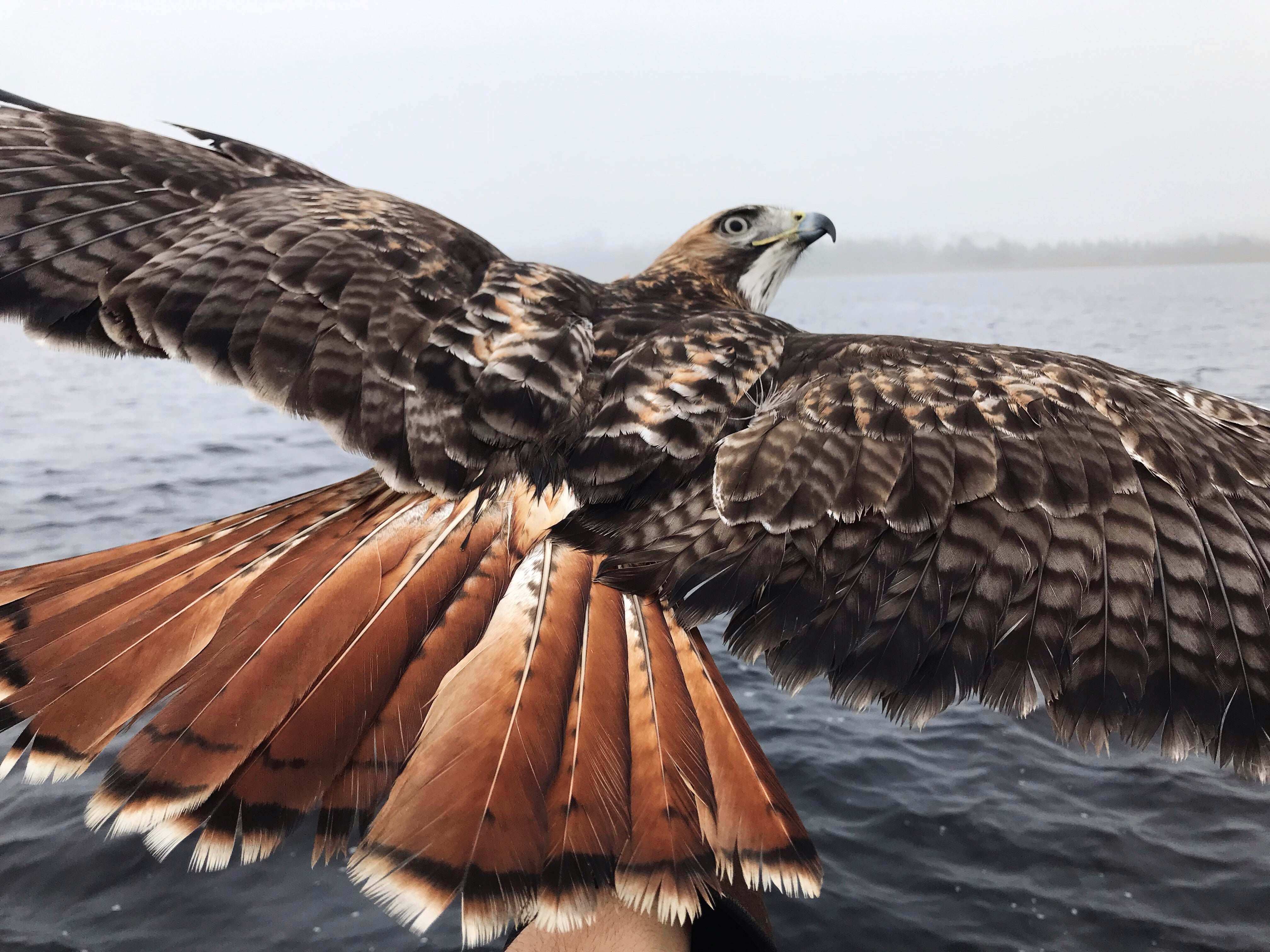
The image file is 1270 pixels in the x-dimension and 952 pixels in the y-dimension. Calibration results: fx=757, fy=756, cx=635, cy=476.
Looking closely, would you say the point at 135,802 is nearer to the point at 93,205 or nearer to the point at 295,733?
the point at 295,733

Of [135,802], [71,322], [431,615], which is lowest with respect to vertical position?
[135,802]

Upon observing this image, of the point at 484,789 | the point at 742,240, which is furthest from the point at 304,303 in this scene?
the point at 742,240

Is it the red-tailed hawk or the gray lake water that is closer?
the red-tailed hawk

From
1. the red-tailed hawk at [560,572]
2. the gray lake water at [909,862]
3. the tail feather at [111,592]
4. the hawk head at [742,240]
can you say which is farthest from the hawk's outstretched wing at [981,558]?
the hawk head at [742,240]

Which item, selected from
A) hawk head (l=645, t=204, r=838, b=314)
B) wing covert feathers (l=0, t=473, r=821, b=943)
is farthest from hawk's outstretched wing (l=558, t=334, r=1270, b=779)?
hawk head (l=645, t=204, r=838, b=314)

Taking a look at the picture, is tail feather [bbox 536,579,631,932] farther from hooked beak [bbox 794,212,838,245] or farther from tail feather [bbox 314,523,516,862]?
hooked beak [bbox 794,212,838,245]

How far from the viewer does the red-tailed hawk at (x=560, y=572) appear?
889mm

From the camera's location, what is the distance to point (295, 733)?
36.5 inches

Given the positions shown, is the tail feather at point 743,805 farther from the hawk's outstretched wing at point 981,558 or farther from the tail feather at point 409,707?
the tail feather at point 409,707

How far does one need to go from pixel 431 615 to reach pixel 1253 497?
1202 millimetres

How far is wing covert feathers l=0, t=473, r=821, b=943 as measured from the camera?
842 millimetres

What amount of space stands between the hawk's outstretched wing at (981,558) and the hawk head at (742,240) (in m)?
1.95

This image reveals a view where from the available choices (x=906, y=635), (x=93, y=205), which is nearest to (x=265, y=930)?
(x=93, y=205)

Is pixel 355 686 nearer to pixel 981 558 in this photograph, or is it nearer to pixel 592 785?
pixel 592 785
